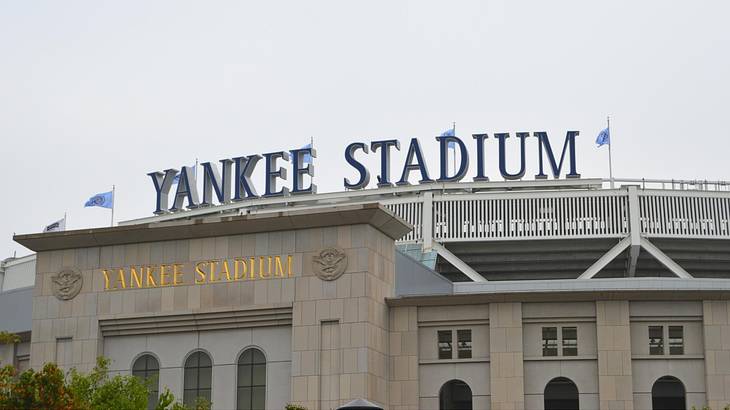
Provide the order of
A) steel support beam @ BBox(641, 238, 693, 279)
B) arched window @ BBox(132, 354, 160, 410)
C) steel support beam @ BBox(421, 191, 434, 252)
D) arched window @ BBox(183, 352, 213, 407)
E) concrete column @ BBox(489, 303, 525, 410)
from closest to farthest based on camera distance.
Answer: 1. concrete column @ BBox(489, 303, 525, 410)
2. arched window @ BBox(183, 352, 213, 407)
3. arched window @ BBox(132, 354, 160, 410)
4. steel support beam @ BBox(641, 238, 693, 279)
5. steel support beam @ BBox(421, 191, 434, 252)

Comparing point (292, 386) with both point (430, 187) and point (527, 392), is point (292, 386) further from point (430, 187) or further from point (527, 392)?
point (430, 187)

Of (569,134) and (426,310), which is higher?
(569,134)

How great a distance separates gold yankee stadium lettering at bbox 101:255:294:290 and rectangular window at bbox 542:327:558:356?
11.2 m

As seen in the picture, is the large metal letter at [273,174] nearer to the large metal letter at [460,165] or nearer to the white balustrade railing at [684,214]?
the large metal letter at [460,165]

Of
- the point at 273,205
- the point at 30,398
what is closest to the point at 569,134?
the point at 273,205

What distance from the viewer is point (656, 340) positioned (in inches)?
2296

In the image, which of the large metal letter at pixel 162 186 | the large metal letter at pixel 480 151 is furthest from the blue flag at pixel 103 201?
the large metal letter at pixel 480 151

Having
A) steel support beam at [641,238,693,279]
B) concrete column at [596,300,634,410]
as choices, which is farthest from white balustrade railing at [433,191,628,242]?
concrete column at [596,300,634,410]

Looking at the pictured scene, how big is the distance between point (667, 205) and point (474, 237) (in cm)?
1335

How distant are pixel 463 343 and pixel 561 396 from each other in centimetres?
667

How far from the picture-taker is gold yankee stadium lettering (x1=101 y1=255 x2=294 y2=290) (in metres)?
60.3

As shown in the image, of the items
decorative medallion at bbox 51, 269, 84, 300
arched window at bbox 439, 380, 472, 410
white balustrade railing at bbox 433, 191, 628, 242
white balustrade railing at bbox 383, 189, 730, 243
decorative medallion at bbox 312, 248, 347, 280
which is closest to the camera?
decorative medallion at bbox 312, 248, 347, 280

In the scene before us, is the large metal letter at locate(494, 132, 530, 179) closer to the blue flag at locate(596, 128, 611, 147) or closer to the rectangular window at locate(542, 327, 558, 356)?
the blue flag at locate(596, 128, 611, 147)

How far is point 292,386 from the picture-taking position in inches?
2313
